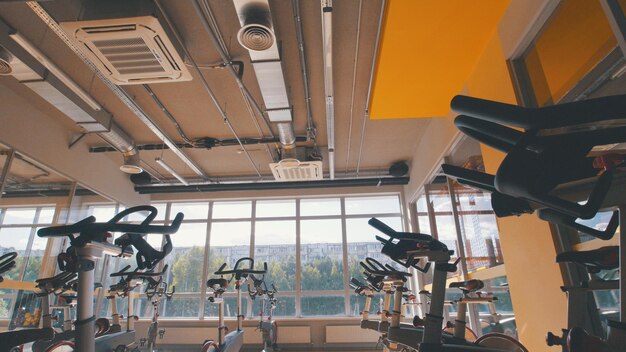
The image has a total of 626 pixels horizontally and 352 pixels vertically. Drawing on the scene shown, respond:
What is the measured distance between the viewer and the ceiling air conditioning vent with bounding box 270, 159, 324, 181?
5.69 m

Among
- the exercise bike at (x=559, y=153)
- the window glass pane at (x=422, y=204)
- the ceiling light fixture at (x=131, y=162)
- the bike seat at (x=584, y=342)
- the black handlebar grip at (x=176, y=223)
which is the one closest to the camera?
the exercise bike at (x=559, y=153)

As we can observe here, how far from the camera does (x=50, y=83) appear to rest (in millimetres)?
3725

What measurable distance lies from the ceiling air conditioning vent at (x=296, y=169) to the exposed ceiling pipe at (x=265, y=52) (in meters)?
0.98

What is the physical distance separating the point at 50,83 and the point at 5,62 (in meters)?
0.45

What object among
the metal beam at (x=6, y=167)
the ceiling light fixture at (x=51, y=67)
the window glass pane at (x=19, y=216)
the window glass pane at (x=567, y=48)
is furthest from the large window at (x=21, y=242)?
the window glass pane at (x=567, y=48)

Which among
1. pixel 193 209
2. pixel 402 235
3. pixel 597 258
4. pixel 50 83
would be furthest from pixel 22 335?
pixel 193 209

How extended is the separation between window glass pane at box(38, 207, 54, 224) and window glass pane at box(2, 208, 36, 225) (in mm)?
143

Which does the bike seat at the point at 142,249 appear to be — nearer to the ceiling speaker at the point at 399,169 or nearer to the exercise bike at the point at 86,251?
the exercise bike at the point at 86,251

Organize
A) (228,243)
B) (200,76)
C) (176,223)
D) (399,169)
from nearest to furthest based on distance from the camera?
(176,223) → (200,76) → (399,169) → (228,243)

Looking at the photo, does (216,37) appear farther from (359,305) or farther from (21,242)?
(359,305)

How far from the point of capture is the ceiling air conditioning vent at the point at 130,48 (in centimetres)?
275

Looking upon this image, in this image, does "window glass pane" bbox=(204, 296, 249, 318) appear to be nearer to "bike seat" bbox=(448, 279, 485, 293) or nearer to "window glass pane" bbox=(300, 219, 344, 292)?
"window glass pane" bbox=(300, 219, 344, 292)

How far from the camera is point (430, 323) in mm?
1518

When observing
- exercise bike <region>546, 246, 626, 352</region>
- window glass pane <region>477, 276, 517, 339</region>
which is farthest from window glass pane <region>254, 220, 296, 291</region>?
exercise bike <region>546, 246, 626, 352</region>
